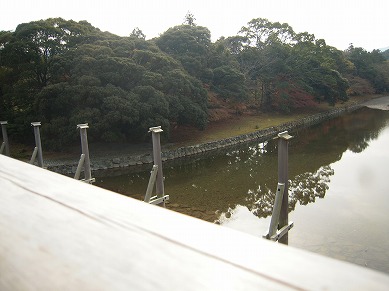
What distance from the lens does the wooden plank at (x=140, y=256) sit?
0.34m

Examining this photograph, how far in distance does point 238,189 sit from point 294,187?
133cm

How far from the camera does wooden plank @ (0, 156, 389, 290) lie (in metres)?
0.34

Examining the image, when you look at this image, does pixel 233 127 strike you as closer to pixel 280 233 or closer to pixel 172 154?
pixel 172 154

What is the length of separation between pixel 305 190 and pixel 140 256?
7994 mm

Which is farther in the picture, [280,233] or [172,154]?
[172,154]

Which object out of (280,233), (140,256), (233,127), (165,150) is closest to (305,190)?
(280,233)

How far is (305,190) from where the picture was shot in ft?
25.9

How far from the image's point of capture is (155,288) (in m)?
0.35

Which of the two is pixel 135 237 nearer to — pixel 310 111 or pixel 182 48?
pixel 182 48

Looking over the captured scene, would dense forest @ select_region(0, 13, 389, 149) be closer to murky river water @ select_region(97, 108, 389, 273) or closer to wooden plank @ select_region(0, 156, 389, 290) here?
murky river water @ select_region(97, 108, 389, 273)

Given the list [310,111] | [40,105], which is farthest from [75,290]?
[310,111]

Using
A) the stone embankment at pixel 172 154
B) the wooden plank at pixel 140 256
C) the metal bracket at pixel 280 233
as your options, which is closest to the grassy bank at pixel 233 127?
the stone embankment at pixel 172 154

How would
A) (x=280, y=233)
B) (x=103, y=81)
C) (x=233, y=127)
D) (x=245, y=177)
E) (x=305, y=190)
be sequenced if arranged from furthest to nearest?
1. (x=233, y=127)
2. (x=103, y=81)
3. (x=245, y=177)
4. (x=305, y=190)
5. (x=280, y=233)

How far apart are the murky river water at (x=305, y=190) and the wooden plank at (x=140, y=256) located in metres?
4.92
